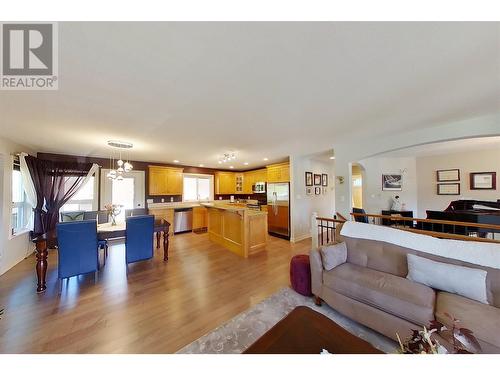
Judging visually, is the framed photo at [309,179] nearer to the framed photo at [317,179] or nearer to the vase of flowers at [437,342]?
the framed photo at [317,179]

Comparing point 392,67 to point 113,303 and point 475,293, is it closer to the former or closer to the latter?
point 475,293

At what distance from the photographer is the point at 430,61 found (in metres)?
1.38

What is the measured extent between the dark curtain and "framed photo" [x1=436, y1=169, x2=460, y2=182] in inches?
392

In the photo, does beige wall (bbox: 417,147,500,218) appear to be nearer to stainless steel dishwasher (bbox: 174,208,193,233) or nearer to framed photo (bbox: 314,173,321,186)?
framed photo (bbox: 314,173,321,186)

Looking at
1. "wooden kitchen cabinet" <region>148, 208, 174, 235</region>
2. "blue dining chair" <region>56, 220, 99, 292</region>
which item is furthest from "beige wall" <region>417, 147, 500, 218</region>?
"blue dining chair" <region>56, 220, 99, 292</region>

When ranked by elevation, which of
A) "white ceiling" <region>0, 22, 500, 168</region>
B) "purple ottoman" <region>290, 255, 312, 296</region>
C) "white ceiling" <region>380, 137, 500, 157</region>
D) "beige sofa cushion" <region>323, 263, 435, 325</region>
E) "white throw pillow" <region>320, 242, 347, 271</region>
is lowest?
"purple ottoman" <region>290, 255, 312, 296</region>

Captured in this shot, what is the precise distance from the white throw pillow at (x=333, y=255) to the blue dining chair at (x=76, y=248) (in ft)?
10.4

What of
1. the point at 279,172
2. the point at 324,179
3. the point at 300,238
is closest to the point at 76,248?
the point at 300,238

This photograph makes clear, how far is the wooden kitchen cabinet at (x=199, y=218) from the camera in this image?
614cm

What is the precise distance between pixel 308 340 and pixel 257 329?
0.87m

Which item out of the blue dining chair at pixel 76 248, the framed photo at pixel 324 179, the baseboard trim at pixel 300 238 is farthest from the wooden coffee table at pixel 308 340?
the framed photo at pixel 324 179

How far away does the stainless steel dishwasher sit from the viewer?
5.75 m

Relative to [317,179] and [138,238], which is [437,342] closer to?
[138,238]
